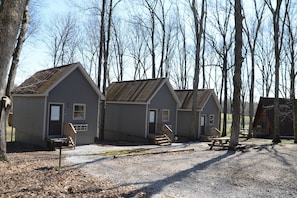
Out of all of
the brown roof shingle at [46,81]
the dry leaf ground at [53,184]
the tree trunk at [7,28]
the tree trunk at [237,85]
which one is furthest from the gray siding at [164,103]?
the tree trunk at [7,28]

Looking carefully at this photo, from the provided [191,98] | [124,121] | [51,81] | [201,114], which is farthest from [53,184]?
[191,98]

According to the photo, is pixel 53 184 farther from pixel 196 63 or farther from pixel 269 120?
pixel 269 120

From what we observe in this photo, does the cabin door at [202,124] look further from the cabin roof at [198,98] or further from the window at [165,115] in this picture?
the window at [165,115]

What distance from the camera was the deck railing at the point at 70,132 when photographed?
650 inches

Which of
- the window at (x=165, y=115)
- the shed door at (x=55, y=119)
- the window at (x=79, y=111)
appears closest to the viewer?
the shed door at (x=55, y=119)

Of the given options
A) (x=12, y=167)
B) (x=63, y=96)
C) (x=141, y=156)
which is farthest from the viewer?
(x=63, y=96)

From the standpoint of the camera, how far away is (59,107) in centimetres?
1723

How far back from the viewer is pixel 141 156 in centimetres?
1314

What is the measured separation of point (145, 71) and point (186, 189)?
34108 millimetres

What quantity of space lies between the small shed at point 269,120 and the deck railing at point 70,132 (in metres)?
21.7

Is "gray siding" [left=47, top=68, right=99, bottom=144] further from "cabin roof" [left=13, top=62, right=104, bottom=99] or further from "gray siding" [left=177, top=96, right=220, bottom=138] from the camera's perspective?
"gray siding" [left=177, top=96, right=220, bottom=138]

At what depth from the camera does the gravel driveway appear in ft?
24.2

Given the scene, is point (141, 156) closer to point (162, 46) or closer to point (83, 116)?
point (83, 116)

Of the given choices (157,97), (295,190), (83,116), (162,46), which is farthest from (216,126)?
(295,190)
